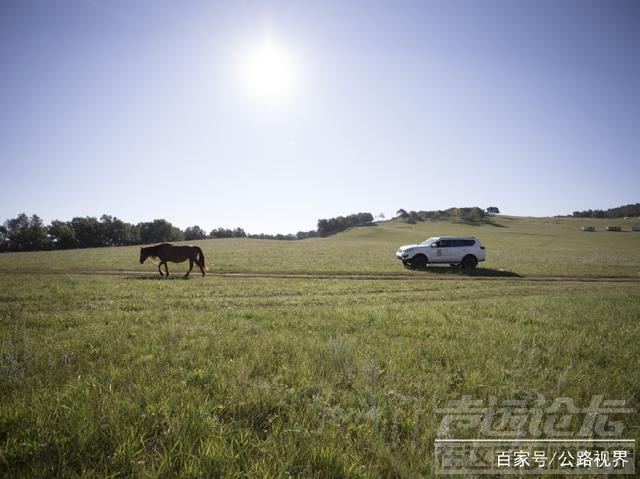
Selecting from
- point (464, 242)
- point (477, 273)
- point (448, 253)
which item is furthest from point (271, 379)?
point (464, 242)

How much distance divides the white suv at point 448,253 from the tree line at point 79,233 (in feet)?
317

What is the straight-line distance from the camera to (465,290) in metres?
14.8

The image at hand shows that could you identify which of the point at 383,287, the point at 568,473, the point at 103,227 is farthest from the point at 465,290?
the point at 103,227

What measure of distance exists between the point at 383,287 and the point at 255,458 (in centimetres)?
1330

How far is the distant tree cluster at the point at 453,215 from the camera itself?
128125 mm

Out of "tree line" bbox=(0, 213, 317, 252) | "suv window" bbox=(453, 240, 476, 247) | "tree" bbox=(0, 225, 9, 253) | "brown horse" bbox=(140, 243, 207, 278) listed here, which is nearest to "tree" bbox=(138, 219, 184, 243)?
"tree line" bbox=(0, 213, 317, 252)

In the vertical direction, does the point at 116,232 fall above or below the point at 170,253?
above

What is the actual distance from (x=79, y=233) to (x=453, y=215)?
496ft

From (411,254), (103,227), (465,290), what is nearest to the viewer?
(465,290)

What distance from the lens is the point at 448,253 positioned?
79.2 ft

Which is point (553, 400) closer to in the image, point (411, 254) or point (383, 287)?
point (383, 287)

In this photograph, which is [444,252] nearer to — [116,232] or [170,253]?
[170,253]

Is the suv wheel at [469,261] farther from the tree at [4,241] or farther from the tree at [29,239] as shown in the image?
the tree at [4,241]

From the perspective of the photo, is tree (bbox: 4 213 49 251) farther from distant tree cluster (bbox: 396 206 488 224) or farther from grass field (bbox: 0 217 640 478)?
distant tree cluster (bbox: 396 206 488 224)
